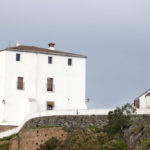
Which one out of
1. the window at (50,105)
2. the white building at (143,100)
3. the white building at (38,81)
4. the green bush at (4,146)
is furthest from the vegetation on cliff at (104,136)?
the white building at (38,81)

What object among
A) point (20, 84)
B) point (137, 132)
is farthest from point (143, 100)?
point (137, 132)

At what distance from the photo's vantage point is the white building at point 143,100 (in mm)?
96250

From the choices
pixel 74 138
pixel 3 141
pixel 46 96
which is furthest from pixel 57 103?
pixel 74 138

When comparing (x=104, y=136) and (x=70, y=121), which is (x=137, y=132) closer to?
(x=104, y=136)

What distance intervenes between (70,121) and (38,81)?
1023 cm

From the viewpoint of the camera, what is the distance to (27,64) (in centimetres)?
9844

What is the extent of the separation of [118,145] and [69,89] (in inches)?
809

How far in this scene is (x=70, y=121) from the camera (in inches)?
3543

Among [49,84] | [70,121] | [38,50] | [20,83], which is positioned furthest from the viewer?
[38,50]

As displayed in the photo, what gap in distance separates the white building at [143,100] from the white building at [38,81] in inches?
235

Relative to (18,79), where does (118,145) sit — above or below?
below

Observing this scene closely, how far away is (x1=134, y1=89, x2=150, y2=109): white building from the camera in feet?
316

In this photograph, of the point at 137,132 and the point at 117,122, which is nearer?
the point at 137,132

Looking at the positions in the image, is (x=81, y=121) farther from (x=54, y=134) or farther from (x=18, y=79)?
(x=18, y=79)
